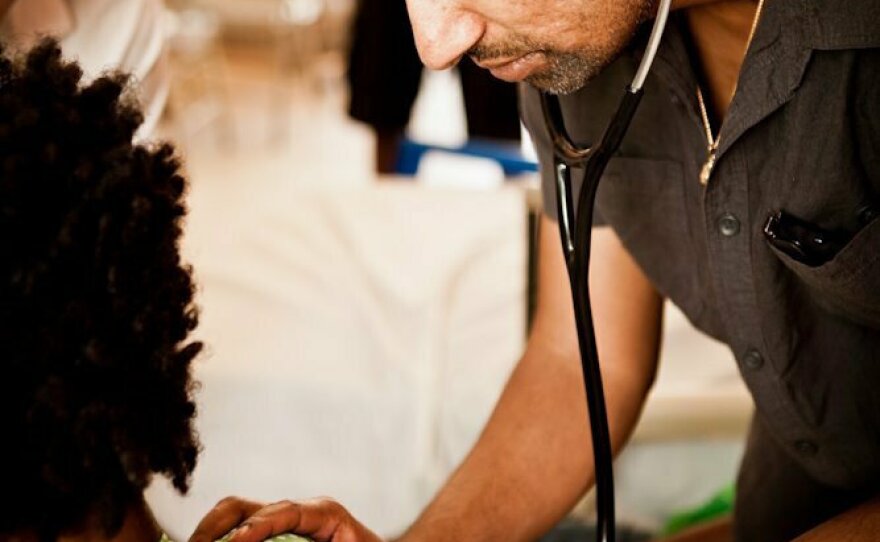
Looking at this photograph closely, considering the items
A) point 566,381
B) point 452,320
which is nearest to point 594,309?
point 566,381

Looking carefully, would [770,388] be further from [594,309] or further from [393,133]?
[393,133]

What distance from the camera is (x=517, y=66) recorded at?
988 millimetres

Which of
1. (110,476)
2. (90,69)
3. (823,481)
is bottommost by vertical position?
(823,481)

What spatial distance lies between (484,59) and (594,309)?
348mm

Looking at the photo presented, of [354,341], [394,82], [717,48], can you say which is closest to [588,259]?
[717,48]

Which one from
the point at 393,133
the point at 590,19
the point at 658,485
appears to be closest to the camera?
the point at 590,19

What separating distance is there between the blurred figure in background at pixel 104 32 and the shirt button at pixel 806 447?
73 cm

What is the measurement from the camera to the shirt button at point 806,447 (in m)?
1.13

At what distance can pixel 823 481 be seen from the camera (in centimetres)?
117

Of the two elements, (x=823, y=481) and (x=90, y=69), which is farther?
(x=90, y=69)

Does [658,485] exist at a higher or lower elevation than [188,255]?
lower

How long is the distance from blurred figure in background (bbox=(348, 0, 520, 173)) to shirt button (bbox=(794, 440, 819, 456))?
6.76 feet

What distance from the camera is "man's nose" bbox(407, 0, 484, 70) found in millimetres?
935

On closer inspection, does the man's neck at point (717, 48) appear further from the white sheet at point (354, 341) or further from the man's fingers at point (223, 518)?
the white sheet at point (354, 341)
